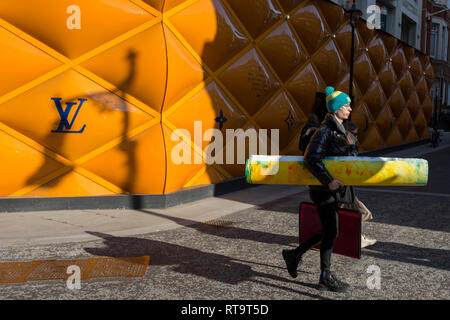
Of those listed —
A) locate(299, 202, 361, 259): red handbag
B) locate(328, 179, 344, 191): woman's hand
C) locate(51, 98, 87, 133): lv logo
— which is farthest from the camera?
locate(51, 98, 87, 133): lv logo

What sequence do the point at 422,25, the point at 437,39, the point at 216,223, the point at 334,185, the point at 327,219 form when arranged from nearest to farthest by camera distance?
the point at 334,185, the point at 327,219, the point at 216,223, the point at 422,25, the point at 437,39

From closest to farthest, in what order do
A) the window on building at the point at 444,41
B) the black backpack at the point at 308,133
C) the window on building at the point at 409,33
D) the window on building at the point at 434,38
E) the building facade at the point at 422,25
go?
the black backpack at the point at 308,133 < the building facade at the point at 422,25 < the window on building at the point at 409,33 < the window on building at the point at 434,38 < the window on building at the point at 444,41

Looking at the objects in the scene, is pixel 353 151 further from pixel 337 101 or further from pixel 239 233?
pixel 239 233

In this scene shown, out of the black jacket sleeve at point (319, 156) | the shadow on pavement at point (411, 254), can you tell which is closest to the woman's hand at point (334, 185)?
the black jacket sleeve at point (319, 156)

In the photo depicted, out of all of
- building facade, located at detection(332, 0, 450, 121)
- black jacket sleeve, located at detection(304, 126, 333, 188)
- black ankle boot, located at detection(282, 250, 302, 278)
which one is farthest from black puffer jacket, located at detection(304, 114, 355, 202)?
building facade, located at detection(332, 0, 450, 121)

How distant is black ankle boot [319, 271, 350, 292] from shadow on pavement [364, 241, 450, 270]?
1.46m

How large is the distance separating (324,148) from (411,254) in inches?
101

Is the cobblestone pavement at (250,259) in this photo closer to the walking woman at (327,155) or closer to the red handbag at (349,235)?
the walking woman at (327,155)

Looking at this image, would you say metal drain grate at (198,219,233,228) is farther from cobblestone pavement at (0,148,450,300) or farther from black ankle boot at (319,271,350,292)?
black ankle boot at (319,271,350,292)

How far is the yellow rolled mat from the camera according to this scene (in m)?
4.31

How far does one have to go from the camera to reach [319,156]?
4188mm

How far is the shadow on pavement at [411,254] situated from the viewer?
539 centimetres

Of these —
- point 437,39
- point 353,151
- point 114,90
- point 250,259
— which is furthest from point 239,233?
point 437,39

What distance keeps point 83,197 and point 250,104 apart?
16.5 feet
